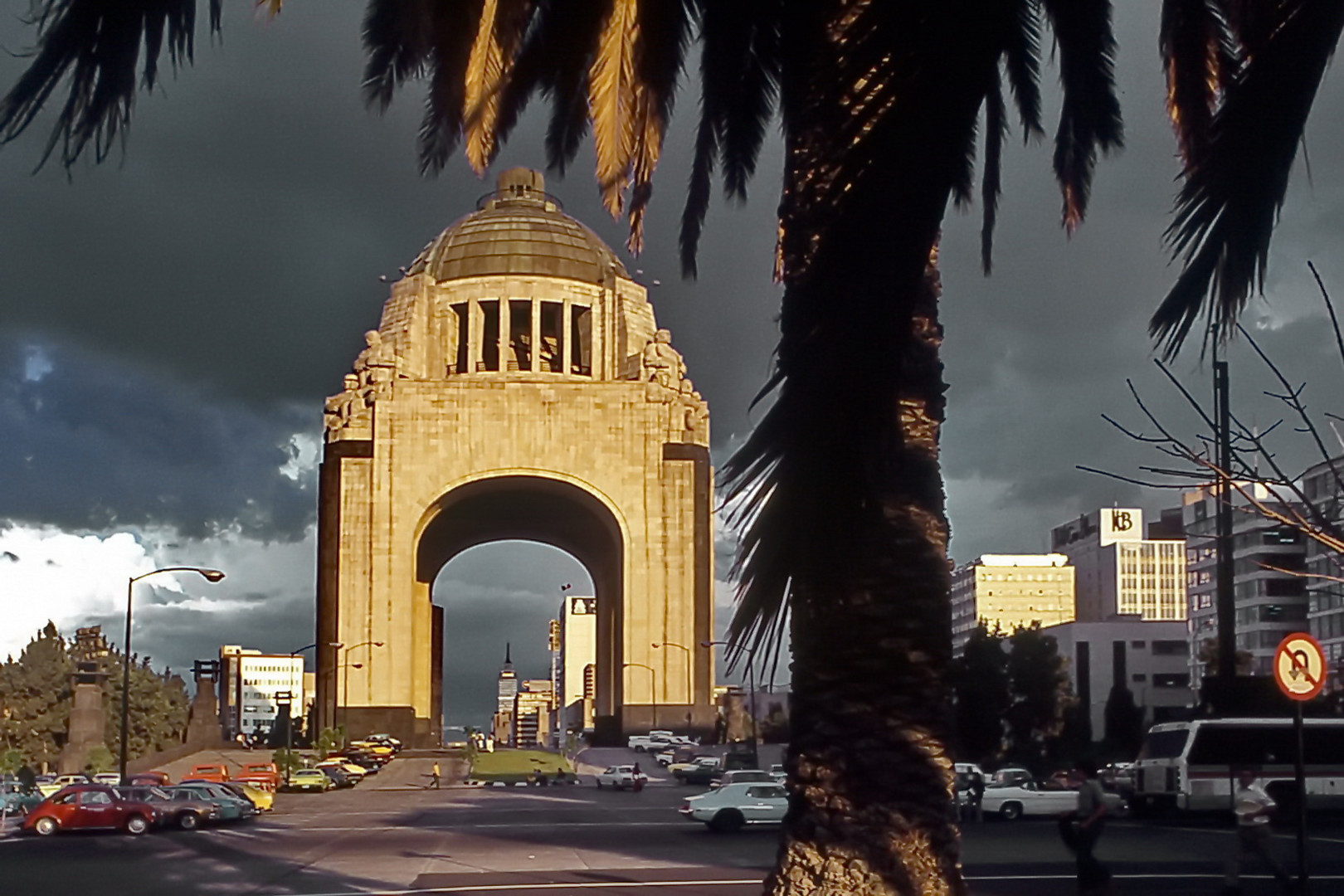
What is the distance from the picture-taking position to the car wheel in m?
28.1

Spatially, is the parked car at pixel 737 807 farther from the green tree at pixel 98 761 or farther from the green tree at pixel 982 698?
the green tree at pixel 98 761

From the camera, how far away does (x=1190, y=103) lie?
694 centimetres

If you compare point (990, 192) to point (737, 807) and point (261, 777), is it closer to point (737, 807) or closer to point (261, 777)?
point (737, 807)

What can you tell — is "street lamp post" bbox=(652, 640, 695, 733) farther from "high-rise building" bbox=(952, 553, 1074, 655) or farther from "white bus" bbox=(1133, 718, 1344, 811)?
"high-rise building" bbox=(952, 553, 1074, 655)

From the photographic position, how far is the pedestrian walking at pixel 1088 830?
12.7 metres

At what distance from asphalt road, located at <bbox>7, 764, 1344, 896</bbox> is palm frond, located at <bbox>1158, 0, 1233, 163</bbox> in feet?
39.0

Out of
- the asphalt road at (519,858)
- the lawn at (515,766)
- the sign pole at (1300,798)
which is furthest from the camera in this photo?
the lawn at (515,766)

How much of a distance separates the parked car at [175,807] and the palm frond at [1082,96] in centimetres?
2733

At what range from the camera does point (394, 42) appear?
20.9 feet

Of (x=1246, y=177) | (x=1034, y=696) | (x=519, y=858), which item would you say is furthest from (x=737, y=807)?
(x=1034, y=696)

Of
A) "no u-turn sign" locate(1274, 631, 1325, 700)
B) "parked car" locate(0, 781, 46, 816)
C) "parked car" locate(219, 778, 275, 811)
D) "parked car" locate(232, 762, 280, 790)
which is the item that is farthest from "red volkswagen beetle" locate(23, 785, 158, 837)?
"no u-turn sign" locate(1274, 631, 1325, 700)

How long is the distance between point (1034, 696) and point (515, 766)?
2224cm

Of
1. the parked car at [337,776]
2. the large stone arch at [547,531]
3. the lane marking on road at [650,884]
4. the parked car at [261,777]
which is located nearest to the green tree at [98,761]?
the parked car at [337,776]

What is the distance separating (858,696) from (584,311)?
240 feet
